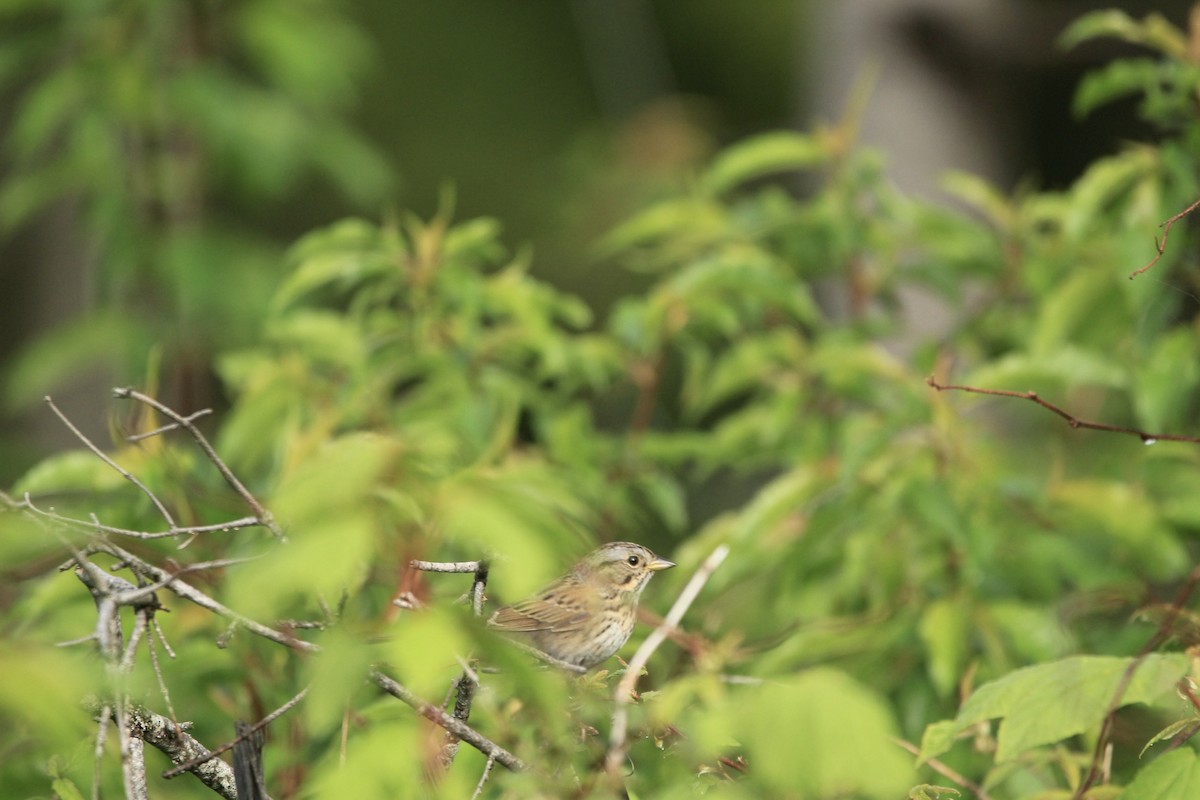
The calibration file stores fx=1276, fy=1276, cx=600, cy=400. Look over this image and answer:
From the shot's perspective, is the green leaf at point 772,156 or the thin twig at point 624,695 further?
the green leaf at point 772,156

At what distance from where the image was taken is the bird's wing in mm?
2564

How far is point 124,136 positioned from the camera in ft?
18.1

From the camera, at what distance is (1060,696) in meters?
1.77

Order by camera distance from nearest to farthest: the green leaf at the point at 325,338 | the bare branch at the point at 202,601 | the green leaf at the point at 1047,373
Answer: the bare branch at the point at 202,601
the green leaf at the point at 1047,373
the green leaf at the point at 325,338

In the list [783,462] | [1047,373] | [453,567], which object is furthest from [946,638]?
[453,567]

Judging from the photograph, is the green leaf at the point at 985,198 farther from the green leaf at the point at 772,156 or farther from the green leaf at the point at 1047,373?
the green leaf at the point at 1047,373

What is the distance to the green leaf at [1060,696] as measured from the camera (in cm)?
172

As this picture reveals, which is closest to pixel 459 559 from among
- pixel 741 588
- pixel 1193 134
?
pixel 741 588

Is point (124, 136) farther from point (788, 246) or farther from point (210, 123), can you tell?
point (788, 246)

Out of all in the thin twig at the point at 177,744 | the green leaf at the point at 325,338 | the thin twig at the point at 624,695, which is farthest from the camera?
the green leaf at the point at 325,338

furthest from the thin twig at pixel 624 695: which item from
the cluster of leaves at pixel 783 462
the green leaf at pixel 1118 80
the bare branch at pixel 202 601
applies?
the green leaf at pixel 1118 80

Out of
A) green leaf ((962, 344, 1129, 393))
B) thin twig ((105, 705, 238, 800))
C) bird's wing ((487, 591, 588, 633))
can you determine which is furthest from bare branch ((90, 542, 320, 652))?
green leaf ((962, 344, 1129, 393))

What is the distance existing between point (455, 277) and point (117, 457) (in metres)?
0.92

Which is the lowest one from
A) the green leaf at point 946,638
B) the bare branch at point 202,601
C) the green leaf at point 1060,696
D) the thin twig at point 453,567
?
the green leaf at point 946,638
